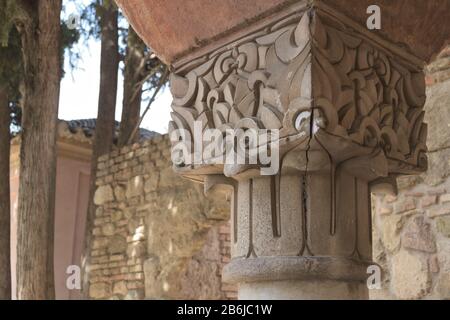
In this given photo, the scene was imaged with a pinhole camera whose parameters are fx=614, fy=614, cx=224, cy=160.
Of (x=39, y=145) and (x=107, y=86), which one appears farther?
(x=107, y=86)

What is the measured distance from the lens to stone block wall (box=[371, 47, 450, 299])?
10.8ft

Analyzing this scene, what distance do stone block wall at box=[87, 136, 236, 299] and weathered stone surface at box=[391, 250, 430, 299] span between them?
6.55 ft

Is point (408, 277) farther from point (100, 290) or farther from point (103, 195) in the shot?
point (103, 195)

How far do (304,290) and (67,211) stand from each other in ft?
27.1

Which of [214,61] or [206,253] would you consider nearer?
[214,61]

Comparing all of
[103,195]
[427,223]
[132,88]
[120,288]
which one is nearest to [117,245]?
[120,288]

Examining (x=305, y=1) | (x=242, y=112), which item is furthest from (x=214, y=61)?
(x=305, y=1)

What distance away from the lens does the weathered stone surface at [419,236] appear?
132 inches

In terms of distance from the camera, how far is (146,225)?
597 centimetres

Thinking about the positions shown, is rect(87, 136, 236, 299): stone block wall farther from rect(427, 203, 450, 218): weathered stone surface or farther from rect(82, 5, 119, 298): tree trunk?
rect(427, 203, 450, 218): weathered stone surface
